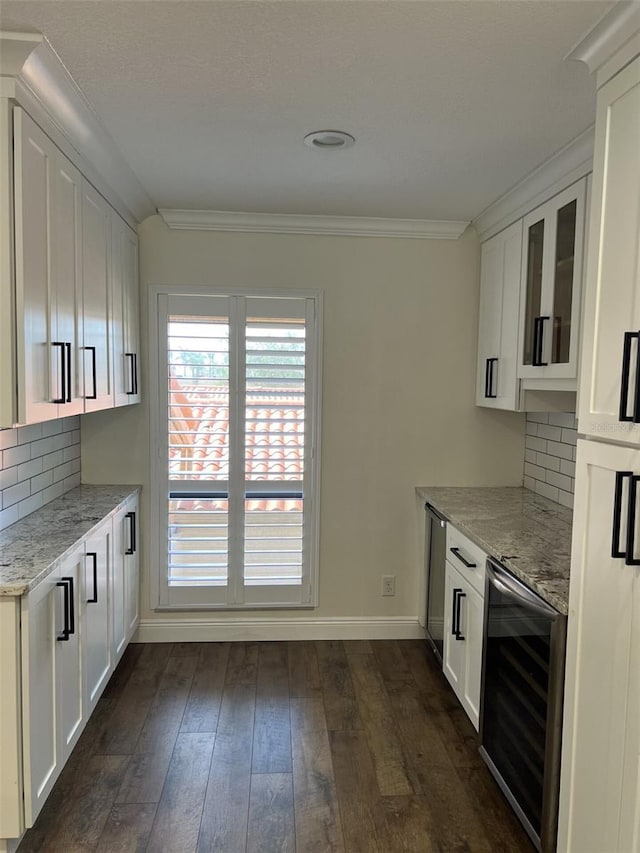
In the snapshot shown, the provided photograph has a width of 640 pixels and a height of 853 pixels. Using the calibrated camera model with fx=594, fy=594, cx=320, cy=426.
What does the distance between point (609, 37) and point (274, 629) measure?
10.5 feet

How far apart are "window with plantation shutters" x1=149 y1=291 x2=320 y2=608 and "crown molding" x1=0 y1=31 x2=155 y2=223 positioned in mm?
898

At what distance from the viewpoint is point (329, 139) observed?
2258 mm

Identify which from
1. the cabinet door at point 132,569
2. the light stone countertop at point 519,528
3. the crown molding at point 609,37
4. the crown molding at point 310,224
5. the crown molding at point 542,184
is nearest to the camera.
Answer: the crown molding at point 609,37

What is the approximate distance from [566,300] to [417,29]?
1.27 metres

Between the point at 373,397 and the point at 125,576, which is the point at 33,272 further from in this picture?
the point at 373,397

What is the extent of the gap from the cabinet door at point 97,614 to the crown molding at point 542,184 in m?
2.43

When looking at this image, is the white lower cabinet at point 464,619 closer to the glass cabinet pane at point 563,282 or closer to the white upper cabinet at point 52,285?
the glass cabinet pane at point 563,282

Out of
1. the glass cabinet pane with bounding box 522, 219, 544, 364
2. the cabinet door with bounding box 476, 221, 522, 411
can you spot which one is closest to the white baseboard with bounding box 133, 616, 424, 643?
the cabinet door with bounding box 476, 221, 522, 411

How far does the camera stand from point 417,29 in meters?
1.53

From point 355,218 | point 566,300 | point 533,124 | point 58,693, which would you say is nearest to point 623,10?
point 533,124

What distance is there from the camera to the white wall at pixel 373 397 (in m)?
3.44

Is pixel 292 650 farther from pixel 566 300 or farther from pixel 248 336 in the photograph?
pixel 566 300

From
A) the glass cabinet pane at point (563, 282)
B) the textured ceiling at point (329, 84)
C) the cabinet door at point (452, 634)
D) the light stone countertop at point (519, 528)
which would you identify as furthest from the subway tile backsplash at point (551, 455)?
the textured ceiling at point (329, 84)

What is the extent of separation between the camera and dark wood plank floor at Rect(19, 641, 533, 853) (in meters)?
2.04
